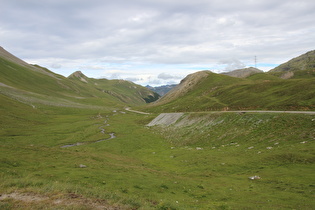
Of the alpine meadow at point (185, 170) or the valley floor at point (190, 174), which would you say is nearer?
the valley floor at point (190, 174)

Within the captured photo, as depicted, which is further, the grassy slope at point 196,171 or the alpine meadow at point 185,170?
the grassy slope at point 196,171

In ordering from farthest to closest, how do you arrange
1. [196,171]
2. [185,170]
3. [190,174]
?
[185,170] → [196,171] → [190,174]

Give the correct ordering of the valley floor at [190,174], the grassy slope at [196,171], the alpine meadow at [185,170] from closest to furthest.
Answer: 1. the valley floor at [190,174]
2. the alpine meadow at [185,170]
3. the grassy slope at [196,171]

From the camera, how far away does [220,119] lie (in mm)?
70312

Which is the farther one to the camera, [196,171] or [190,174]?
[196,171]

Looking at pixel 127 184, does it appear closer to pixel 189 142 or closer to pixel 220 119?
pixel 189 142

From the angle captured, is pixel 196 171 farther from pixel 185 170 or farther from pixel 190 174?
pixel 185 170

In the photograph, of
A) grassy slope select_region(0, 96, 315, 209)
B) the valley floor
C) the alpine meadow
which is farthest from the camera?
grassy slope select_region(0, 96, 315, 209)

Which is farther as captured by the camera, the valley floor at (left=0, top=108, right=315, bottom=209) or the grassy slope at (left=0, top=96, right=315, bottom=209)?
the grassy slope at (left=0, top=96, right=315, bottom=209)

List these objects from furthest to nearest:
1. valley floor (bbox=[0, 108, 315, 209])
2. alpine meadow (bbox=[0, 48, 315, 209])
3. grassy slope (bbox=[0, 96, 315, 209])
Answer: grassy slope (bbox=[0, 96, 315, 209]) → alpine meadow (bbox=[0, 48, 315, 209]) → valley floor (bbox=[0, 108, 315, 209])

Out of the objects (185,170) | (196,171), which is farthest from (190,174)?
(185,170)

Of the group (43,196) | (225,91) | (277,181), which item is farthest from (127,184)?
(225,91)

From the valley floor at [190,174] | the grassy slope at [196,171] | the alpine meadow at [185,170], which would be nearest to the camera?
the valley floor at [190,174]

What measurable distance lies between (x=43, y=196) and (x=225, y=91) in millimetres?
139176
